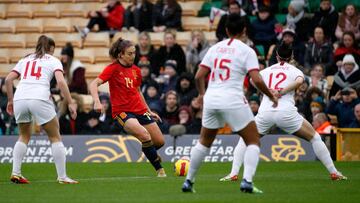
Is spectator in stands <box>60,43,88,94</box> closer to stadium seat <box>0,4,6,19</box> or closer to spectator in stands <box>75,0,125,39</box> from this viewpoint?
spectator in stands <box>75,0,125,39</box>

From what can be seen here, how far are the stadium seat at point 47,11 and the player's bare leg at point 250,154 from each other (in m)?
18.1

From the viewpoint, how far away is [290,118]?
52.5ft

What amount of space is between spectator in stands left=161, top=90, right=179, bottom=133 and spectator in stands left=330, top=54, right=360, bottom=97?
12.3 feet

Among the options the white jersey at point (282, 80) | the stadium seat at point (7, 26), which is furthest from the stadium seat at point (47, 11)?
the white jersey at point (282, 80)

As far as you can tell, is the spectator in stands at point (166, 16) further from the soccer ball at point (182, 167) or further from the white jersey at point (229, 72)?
the white jersey at point (229, 72)

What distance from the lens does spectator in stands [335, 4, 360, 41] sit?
26109mm

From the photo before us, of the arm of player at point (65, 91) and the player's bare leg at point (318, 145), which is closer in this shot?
the arm of player at point (65, 91)

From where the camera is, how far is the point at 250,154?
1343 centimetres

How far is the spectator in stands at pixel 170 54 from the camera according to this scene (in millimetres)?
26575

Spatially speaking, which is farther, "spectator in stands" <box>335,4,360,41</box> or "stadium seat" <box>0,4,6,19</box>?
"stadium seat" <box>0,4,6,19</box>

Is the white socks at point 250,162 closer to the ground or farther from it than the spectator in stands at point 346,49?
farther from it

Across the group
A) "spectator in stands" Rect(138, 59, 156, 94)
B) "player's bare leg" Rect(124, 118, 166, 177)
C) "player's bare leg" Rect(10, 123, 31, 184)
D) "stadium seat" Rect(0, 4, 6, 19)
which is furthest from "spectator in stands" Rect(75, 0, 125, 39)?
"player's bare leg" Rect(10, 123, 31, 184)

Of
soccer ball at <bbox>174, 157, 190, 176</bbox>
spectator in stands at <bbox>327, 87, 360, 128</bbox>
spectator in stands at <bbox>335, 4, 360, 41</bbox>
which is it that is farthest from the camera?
spectator in stands at <bbox>335, 4, 360, 41</bbox>

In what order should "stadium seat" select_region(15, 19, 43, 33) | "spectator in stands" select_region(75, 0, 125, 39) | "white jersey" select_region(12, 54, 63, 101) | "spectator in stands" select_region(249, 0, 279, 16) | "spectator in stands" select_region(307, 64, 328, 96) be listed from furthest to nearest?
"stadium seat" select_region(15, 19, 43, 33) → "spectator in stands" select_region(75, 0, 125, 39) → "spectator in stands" select_region(249, 0, 279, 16) → "spectator in stands" select_region(307, 64, 328, 96) → "white jersey" select_region(12, 54, 63, 101)
